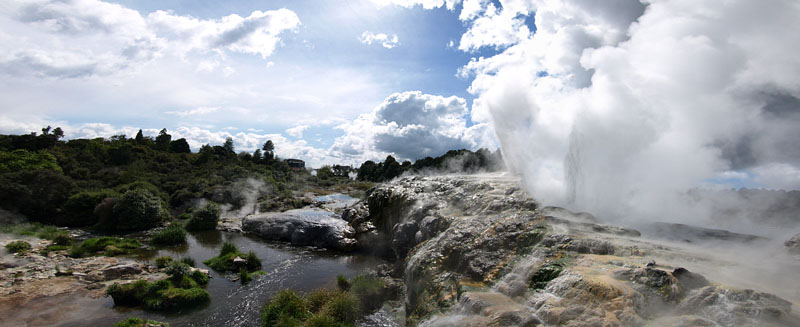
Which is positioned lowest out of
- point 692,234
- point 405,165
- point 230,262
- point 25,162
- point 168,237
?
point 230,262

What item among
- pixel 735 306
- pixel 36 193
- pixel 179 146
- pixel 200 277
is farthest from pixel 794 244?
pixel 179 146

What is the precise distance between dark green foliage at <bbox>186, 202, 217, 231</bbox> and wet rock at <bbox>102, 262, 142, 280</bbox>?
12.3 metres

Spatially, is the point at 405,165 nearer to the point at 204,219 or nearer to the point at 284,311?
the point at 204,219

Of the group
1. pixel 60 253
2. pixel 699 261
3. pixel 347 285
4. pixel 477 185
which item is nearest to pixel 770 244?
pixel 699 261

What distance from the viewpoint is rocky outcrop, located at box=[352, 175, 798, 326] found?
5.94 m

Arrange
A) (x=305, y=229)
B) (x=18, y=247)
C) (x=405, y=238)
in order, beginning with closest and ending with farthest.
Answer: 1. (x=405, y=238)
2. (x=18, y=247)
3. (x=305, y=229)

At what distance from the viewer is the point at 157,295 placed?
13.4m

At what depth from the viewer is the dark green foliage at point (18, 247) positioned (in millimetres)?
18172

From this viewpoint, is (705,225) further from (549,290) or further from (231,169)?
(231,169)

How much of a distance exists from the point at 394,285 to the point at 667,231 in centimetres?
988

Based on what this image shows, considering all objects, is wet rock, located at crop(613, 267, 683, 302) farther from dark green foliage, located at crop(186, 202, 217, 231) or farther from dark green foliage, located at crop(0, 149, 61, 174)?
dark green foliage, located at crop(0, 149, 61, 174)

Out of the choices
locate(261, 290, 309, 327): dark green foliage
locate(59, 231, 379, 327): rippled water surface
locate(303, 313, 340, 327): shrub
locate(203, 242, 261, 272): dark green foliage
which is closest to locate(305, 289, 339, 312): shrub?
locate(261, 290, 309, 327): dark green foliage

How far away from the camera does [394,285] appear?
14352 millimetres

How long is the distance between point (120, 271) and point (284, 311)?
10344mm
